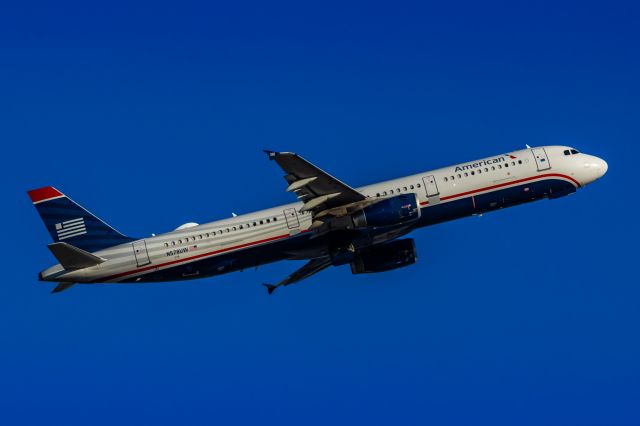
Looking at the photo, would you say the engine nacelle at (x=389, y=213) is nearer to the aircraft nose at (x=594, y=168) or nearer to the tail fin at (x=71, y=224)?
the aircraft nose at (x=594, y=168)

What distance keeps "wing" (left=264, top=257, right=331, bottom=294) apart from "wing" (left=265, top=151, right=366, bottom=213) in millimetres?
7074

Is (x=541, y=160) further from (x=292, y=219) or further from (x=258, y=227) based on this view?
(x=258, y=227)

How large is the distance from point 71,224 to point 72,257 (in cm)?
429

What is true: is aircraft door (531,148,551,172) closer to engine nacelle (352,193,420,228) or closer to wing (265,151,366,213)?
engine nacelle (352,193,420,228)

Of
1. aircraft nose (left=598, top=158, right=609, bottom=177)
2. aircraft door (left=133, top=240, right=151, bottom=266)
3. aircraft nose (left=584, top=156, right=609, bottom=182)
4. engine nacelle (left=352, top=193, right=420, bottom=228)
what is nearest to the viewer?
engine nacelle (left=352, top=193, right=420, bottom=228)

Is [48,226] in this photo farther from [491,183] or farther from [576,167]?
[576,167]

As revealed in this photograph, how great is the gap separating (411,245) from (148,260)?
60.1ft

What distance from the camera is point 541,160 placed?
6944 centimetres

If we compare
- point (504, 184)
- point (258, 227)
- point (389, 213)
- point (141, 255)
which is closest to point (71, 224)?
point (141, 255)

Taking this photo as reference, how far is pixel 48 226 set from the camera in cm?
6794

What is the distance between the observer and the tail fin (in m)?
67.8

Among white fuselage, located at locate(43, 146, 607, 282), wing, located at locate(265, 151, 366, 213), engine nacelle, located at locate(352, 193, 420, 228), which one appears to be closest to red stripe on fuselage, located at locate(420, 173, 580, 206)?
white fuselage, located at locate(43, 146, 607, 282)

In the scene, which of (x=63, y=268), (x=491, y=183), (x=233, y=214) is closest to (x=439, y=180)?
(x=491, y=183)

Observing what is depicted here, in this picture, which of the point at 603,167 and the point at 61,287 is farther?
the point at 603,167
